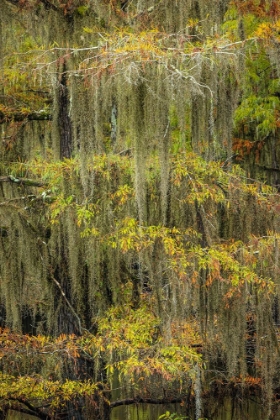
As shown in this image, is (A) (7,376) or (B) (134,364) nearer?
(B) (134,364)

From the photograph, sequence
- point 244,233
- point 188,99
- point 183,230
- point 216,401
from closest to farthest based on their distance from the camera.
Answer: point 188,99 → point 183,230 → point 244,233 → point 216,401

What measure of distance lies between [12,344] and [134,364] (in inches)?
67.9

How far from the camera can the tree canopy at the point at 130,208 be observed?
6.21 m

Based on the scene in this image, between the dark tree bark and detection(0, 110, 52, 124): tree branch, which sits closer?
the dark tree bark

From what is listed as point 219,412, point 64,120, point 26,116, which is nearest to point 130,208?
point 64,120

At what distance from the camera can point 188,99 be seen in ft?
20.0

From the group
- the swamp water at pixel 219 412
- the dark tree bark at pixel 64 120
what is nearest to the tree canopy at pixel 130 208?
the dark tree bark at pixel 64 120

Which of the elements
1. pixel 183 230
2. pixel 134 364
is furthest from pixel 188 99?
pixel 134 364

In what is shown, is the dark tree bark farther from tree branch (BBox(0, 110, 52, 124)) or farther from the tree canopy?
tree branch (BBox(0, 110, 52, 124))

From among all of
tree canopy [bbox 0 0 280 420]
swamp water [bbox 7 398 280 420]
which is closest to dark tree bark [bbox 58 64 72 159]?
tree canopy [bbox 0 0 280 420]

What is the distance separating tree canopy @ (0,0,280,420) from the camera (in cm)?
621

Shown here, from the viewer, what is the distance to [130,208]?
6707 millimetres

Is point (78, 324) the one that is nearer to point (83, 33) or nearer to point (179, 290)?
point (179, 290)

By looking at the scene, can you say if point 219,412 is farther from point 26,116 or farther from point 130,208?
point 26,116
